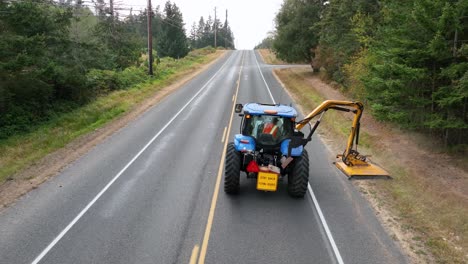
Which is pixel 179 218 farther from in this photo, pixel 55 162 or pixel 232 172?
pixel 55 162

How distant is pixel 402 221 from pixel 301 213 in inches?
103

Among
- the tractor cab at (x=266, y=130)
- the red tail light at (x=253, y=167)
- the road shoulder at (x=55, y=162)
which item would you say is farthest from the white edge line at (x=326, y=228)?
the road shoulder at (x=55, y=162)

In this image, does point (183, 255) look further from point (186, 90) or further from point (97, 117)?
point (186, 90)

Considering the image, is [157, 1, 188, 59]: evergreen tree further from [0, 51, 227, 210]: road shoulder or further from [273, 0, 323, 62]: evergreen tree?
[0, 51, 227, 210]: road shoulder

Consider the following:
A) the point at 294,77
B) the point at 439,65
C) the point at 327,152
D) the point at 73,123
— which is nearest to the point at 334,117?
the point at 327,152

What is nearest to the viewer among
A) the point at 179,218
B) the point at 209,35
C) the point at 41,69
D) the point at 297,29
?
the point at 179,218

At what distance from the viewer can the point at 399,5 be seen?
659 inches

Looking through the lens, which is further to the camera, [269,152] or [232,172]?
[269,152]

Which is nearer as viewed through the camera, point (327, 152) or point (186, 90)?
point (327, 152)

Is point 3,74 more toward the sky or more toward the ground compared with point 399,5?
more toward the ground

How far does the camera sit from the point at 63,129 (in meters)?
20.3

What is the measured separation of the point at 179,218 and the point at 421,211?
21.7ft

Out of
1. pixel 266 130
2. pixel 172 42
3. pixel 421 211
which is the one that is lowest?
pixel 421 211

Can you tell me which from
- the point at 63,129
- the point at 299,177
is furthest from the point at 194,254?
the point at 63,129
